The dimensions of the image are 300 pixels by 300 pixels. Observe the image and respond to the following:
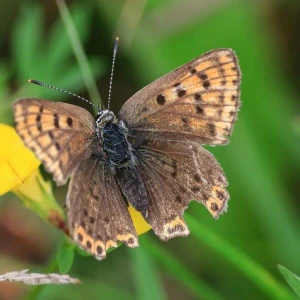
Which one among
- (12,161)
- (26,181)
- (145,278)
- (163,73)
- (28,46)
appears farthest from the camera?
(163,73)

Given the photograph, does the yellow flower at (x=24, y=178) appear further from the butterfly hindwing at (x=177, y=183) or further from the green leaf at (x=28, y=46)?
the green leaf at (x=28, y=46)

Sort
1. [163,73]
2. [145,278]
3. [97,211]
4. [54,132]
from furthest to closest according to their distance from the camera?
[163,73] < [145,278] < [97,211] < [54,132]

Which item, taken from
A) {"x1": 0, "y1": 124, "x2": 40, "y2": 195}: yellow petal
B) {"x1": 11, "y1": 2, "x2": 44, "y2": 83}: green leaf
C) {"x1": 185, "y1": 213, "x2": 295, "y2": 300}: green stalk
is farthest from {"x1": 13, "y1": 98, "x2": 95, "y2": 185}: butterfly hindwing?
{"x1": 11, "y1": 2, "x2": 44, "y2": 83}: green leaf

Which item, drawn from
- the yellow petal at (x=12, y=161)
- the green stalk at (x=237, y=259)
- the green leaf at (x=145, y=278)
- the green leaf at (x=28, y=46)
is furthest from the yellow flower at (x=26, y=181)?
the green leaf at (x=28, y=46)

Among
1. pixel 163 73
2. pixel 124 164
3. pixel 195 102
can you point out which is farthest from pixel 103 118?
pixel 163 73

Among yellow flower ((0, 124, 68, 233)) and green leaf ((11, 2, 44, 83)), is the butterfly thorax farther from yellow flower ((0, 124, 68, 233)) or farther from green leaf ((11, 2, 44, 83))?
green leaf ((11, 2, 44, 83))

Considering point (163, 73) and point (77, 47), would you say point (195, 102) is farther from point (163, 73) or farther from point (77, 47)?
point (163, 73)

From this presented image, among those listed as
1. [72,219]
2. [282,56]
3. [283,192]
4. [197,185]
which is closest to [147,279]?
[197,185]
